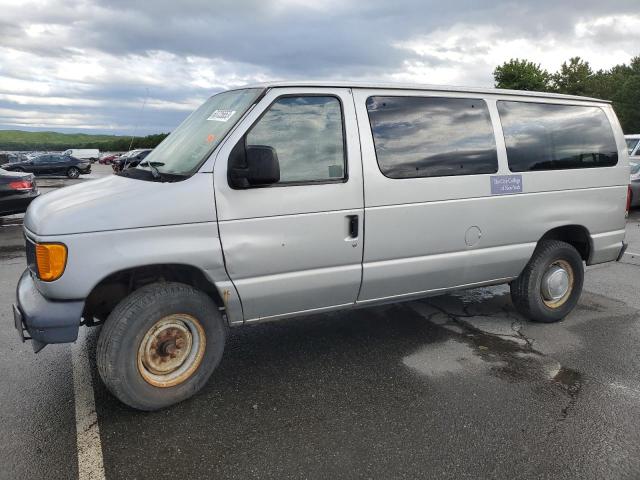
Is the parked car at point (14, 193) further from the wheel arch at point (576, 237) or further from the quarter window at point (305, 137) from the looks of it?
the wheel arch at point (576, 237)

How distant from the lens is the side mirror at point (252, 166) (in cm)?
312

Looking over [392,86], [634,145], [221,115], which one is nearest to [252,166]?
[221,115]

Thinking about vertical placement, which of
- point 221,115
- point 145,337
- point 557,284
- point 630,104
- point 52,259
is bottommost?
point 557,284

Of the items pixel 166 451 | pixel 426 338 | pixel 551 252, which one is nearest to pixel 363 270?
pixel 426 338

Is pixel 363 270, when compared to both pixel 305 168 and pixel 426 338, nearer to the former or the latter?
pixel 305 168

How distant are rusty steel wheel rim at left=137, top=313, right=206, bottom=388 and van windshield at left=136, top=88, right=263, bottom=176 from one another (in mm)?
971

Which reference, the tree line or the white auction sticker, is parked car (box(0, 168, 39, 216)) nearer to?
the white auction sticker

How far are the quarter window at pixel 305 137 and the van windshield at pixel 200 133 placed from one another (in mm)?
189

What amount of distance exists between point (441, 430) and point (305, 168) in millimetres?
1882

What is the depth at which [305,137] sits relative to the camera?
350 centimetres

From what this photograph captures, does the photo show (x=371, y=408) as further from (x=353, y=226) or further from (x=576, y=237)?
(x=576, y=237)

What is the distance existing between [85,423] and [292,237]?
68.0 inches

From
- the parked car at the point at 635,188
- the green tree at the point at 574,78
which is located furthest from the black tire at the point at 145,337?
the green tree at the point at 574,78

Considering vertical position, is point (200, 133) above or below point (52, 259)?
above
